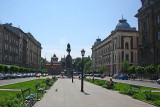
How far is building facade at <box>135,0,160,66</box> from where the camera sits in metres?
45.0

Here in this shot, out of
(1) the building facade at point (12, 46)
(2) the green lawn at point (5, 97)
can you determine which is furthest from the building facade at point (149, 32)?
(1) the building facade at point (12, 46)

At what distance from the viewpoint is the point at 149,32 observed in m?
47.8

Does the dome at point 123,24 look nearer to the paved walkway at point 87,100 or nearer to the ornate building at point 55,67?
the paved walkway at point 87,100

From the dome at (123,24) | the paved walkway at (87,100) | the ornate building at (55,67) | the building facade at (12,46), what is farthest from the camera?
the ornate building at (55,67)

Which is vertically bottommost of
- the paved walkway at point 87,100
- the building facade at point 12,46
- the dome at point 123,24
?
the paved walkway at point 87,100

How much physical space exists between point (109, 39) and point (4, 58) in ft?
140

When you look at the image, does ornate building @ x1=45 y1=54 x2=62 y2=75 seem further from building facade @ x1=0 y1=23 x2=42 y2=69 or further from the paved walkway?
the paved walkway

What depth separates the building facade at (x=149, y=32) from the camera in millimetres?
45031

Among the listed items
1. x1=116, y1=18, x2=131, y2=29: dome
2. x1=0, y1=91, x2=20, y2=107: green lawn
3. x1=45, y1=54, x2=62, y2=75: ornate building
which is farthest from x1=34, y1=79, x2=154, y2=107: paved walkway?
x1=45, y1=54, x2=62, y2=75: ornate building

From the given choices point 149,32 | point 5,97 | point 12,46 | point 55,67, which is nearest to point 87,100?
point 5,97

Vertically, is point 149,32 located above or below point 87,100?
above

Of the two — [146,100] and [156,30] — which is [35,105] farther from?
[156,30]

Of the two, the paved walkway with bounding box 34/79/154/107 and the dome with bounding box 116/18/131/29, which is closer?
the paved walkway with bounding box 34/79/154/107

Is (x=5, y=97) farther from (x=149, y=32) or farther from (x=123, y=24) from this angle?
(x=123, y=24)
